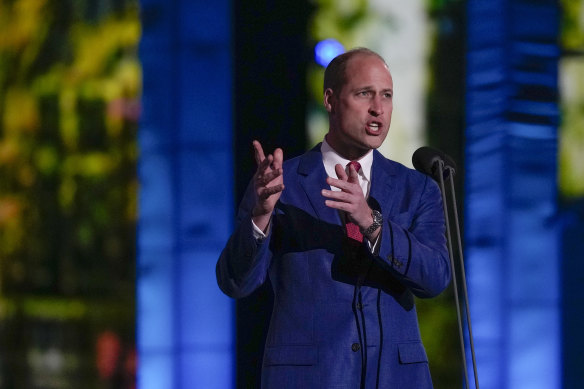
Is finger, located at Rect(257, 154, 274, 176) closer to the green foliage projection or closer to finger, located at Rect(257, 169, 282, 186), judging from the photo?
finger, located at Rect(257, 169, 282, 186)

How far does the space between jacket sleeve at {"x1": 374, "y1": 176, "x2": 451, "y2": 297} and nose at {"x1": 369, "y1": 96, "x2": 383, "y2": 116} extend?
273mm

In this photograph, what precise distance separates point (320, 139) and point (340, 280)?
8.03ft

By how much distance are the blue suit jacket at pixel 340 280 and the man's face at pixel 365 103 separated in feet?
0.43

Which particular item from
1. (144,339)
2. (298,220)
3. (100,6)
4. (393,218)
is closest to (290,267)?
(298,220)

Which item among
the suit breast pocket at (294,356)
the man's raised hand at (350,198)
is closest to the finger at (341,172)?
the man's raised hand at (350,198)

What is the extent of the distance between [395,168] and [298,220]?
30 centimetres

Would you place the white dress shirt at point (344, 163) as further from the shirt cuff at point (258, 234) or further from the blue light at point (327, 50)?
the blue light at point (327, 50)

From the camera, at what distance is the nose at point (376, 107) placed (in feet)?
7.80

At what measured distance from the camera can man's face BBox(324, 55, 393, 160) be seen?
240 cm

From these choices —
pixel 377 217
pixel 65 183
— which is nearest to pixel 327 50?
pixel 65 183

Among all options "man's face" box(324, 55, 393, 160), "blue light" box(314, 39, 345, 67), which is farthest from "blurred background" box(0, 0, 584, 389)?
"man's face" box(324, 55, 393, 160)

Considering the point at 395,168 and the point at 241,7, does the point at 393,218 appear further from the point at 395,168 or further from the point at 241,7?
the point at 241,7

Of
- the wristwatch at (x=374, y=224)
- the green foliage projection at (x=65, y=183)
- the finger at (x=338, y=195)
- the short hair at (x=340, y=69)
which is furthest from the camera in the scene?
the green foliage projection at (x=65, y=183)

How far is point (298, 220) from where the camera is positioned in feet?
8.10
